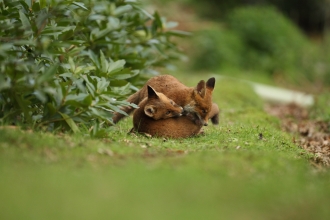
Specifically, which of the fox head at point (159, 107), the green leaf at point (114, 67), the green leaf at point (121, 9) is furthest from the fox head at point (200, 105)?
the green leaf at point (121, 9)

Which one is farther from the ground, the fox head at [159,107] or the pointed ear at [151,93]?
the pointed ear at [151,93]

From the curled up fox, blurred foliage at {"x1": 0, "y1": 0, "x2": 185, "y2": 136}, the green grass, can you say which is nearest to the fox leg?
the curled up fox

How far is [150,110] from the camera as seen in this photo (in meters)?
8.00

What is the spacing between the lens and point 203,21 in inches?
1080

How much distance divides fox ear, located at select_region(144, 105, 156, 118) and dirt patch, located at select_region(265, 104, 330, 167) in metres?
2.29

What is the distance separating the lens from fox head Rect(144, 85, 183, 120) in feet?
26.2

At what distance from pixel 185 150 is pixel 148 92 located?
1184 mm

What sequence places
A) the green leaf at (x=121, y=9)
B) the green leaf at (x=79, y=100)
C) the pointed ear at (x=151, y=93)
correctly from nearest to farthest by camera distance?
the green leaf at (x=79, y=100) < the pointed ear at (x=151, y=93) < the green leaf at (x=121, y=9)

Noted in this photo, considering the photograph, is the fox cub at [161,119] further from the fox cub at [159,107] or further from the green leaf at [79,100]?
the green leaf at [79,100]

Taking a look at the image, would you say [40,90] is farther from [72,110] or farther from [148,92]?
[148,92]

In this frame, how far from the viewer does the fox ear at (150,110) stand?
7969 mm

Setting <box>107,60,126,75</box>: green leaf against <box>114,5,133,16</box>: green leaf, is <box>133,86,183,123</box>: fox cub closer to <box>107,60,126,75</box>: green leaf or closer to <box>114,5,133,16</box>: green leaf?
<box>107,60,126,75</box>: green leaf

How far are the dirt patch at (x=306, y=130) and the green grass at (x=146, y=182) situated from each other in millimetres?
1897

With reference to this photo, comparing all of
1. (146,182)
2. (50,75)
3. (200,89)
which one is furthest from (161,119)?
(146,182)
